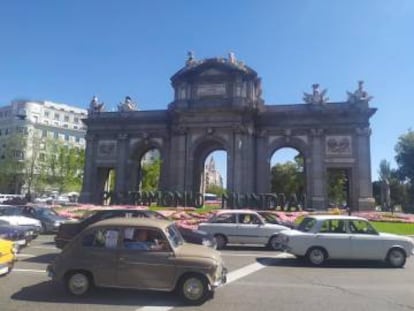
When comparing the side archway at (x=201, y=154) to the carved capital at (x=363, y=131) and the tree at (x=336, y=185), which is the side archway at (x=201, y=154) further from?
the tree at (x=336, y=185)

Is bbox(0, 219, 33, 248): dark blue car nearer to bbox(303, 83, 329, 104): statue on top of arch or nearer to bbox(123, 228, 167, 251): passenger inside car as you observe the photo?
bbox(123, 228, 167, 251): passenger inside car

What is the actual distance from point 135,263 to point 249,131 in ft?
115

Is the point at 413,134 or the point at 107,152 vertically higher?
the point at 413,134

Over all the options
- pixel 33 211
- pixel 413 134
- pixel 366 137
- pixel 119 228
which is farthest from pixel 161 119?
pixel 413 134

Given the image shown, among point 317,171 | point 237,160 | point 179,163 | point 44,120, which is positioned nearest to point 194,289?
point 237,160

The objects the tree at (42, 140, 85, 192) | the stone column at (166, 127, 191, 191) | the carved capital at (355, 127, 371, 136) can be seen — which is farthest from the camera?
the tree at (42, 140, 85, 192)

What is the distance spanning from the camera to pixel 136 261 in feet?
28.2

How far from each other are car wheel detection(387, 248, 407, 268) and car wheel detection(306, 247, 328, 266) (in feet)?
7.31

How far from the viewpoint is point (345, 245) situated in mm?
13781

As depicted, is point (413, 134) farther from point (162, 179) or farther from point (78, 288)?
point (78, 288)

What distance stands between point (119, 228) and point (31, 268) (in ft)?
15.9

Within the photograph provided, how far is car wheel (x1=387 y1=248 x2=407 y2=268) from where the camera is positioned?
1383 centimetres

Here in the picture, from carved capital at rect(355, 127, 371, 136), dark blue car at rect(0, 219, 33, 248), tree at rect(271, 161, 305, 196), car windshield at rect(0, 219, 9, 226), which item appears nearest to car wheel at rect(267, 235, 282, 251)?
dark blue car at rect(0, 219, 33, 248)

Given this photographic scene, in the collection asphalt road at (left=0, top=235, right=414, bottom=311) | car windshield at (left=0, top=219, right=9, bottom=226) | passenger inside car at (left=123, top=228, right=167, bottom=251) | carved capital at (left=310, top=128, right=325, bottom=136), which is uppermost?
carved capital at (left=310, top=128, right=325, bottom=136)
